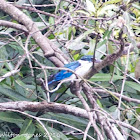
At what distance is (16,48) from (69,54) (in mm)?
384

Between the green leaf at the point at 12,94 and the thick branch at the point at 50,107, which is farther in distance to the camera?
the green leaf at the point at 12,94

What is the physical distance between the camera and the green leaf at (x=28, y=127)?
76.4 inches

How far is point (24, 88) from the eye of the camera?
7.32ft

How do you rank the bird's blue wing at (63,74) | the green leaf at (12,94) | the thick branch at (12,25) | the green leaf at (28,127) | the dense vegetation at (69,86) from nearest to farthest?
the dense vegetation at (69,86) → the green leaf at (28,127) → the green leaf at (12,94) → the thick branch at (12,25) → the bird's blue wing at (63,74)

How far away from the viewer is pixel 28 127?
1.96 metres

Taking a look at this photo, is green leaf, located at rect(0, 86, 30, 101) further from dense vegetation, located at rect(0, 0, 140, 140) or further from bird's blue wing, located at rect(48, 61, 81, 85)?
bird's blue wing, located at rect(48, 61, 81, 85)

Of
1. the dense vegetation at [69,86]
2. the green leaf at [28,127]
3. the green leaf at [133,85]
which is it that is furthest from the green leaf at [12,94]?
the green leaf at [133,85]

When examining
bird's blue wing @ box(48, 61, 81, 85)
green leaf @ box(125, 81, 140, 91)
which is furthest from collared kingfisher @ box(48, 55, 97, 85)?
green leaf @ box(125, 81, 140, 91)

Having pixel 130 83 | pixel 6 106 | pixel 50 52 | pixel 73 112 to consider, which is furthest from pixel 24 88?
pixel 130 83

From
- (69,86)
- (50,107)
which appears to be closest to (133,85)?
(69,86)

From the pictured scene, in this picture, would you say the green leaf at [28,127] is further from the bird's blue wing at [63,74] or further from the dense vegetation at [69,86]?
the bird's blue wing at [63,74]

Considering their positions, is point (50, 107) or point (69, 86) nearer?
point (50, 107)

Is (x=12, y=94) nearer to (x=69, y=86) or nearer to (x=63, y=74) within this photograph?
(x=69, y=86)

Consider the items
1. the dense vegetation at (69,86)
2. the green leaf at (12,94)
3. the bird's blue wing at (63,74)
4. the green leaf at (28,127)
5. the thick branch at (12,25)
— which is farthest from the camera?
the bird's blue wing at (63,74)
